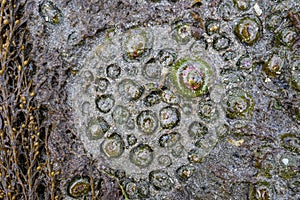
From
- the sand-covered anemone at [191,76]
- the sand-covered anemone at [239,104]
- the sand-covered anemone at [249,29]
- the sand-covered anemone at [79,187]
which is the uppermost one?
the sand-covered anemone at [249,29]

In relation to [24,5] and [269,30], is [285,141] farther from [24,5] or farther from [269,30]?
[24,5]

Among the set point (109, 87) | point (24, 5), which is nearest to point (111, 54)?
point (109, 87)

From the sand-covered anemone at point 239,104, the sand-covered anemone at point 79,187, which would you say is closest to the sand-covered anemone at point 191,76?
the sand-covered anemone at point 239,104

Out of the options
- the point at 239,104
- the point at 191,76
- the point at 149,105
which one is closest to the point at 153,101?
the point at 149,105

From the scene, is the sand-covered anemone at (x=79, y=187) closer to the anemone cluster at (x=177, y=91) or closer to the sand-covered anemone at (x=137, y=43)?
the anemone cluster at (x=177, y=91)

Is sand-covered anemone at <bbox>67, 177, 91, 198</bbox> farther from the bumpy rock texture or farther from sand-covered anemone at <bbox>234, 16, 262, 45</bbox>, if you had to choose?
sand-covered anemone at <bbox>234, 16, 262, 45</bbox>

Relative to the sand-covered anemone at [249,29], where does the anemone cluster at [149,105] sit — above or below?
below

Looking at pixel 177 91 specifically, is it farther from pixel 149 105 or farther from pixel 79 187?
pixel 79 187
